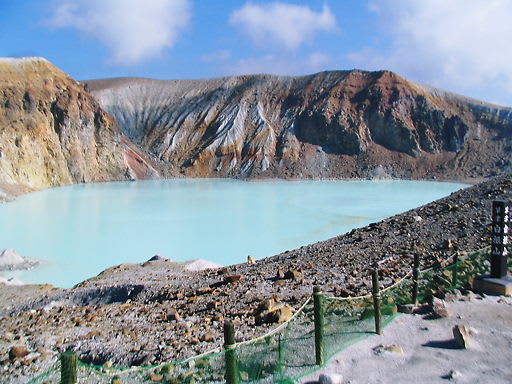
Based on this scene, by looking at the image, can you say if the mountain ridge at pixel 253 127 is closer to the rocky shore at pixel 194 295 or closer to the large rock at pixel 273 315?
the rocky shore at pixel 194 295

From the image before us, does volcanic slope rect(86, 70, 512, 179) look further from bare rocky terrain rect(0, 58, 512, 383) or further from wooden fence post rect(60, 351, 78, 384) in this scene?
wooden fence post rect(60, 351, 78, 384)

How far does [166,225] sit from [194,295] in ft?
48.5

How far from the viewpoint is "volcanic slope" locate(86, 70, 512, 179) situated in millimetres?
62344

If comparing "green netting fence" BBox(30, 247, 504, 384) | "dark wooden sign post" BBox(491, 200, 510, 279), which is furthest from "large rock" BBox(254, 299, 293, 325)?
"dark wooden sign post" BBox(491, 200, 510, 279)

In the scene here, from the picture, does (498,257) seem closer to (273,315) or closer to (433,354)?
(433,354)

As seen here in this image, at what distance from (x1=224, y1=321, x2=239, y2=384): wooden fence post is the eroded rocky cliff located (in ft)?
126

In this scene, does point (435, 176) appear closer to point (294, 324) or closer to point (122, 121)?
point (122, 121)

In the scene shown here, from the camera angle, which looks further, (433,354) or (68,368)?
(433,354)

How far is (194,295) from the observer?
9.68 metres

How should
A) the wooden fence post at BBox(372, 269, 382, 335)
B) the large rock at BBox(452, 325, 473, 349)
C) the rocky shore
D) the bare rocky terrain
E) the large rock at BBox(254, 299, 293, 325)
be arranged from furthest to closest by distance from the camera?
the bare rocky terrain < the large rock at BBox(254, 299, 293, 325) < the rocky shore < the wooden fence post at BBox(372, 269, 382, 335) < the large rock at BBox(452, 325, 473, 349)

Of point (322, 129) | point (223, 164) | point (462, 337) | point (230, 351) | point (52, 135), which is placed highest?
point (322, 129)

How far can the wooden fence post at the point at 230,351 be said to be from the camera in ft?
13.6

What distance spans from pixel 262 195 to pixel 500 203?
107 ft

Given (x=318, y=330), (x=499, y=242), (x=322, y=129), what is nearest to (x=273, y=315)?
(x=318, y=330)
